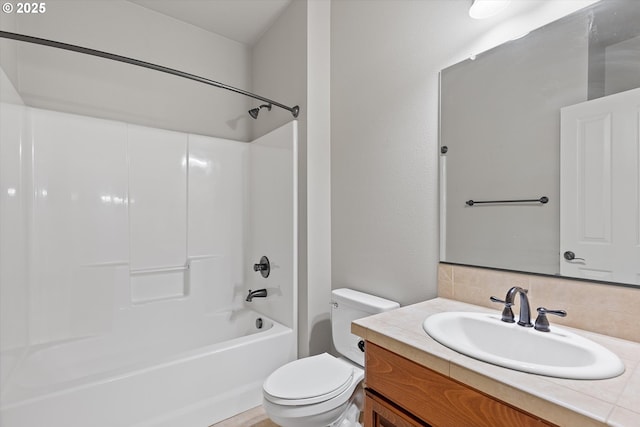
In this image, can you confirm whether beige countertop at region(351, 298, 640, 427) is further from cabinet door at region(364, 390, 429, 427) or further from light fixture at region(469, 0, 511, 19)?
light fixture at region(469, 0, 511, 19)

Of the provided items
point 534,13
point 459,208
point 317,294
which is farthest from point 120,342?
point 534,13

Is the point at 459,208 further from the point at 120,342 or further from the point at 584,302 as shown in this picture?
the point at 120,342

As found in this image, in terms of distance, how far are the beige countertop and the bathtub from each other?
3.69 feet

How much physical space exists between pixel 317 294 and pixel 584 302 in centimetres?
140

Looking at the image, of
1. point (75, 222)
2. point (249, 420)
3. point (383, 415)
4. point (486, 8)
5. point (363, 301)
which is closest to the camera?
point (383, 415)

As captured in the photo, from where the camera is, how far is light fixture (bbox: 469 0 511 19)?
3.92 ft

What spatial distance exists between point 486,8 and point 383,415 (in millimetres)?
1574

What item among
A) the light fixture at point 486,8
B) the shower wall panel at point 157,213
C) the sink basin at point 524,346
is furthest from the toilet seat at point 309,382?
the light fixture at point 486,8

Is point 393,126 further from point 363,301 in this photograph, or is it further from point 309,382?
point 309,382

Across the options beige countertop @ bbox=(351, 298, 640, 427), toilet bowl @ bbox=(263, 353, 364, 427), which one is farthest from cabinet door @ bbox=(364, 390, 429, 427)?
toilet bowl @ bbox=(263, 353, 364, 427)

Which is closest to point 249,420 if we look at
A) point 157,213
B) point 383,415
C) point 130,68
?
point 383,415

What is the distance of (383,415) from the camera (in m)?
0.99

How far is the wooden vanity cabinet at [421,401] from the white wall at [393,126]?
1.98 ft

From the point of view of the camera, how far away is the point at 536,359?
0.92 meters
